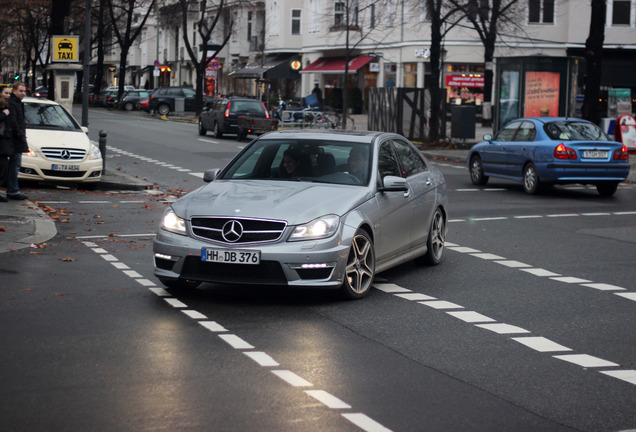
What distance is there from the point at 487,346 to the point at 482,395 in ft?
4.71

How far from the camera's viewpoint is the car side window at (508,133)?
22.5m

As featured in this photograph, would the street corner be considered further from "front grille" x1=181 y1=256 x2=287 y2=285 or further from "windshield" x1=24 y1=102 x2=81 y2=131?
"windshield" x1=24 y1=102 x2=81 y2=131

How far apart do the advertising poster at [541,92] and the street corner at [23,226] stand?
2051 centimetres

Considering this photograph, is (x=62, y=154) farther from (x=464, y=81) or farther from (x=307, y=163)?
(x=464, y=81)

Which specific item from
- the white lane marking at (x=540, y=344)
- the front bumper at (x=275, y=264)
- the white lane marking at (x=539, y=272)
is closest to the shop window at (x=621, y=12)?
the white lane marking at (x=539, y=272)

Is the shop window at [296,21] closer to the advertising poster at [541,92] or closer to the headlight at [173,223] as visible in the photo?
the advertising poster at [541,92]

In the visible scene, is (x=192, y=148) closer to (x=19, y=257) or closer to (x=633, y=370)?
(x=19, y=257)

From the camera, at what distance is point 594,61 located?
3108cm

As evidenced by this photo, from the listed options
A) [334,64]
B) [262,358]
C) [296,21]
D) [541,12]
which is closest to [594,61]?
[262,358]

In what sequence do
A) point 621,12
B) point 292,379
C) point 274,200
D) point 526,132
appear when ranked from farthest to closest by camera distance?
point 621,12, point 526,132, point 274,200, point 292,379

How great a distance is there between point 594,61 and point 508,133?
9593mm

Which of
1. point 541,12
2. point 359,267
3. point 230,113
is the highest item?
point 541,12

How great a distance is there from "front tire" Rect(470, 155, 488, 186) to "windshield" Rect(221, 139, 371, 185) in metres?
13.1

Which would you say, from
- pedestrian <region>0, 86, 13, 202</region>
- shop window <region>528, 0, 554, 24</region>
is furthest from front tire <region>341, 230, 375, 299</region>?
shop window <region>528, 0, 554, 24</region>
